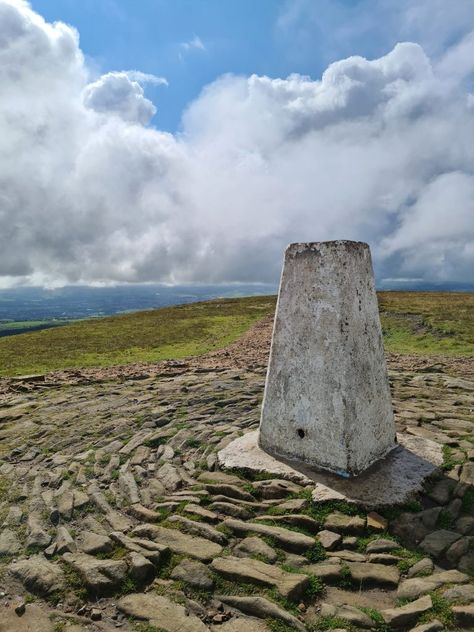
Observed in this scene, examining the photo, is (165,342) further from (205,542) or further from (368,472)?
(205,542)

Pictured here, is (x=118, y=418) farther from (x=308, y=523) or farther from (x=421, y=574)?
(x=421, y=574)

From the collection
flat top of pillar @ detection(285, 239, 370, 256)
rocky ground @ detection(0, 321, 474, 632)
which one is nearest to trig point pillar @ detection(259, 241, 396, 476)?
flat top of pillar @ detection(285, 239, 370, 256)

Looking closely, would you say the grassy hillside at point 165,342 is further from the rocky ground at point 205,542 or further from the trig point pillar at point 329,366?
the trig point pillar at point 329,366

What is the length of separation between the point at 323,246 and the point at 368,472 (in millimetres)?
4382

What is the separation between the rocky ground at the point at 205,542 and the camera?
519cm

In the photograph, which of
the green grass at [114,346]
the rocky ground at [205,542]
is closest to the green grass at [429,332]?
the green grass at [114,346]

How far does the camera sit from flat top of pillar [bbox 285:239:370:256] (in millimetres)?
8133

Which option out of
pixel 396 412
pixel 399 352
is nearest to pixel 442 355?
pixel 399 352

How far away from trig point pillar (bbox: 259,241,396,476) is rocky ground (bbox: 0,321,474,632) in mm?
1035

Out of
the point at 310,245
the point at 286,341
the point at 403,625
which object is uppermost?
the point at 310,245

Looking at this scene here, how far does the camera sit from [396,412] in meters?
11.6

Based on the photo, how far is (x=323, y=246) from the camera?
27.0 feet

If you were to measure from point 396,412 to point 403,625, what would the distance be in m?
7.18

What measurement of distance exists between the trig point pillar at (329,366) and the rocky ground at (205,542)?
3.39 ft
